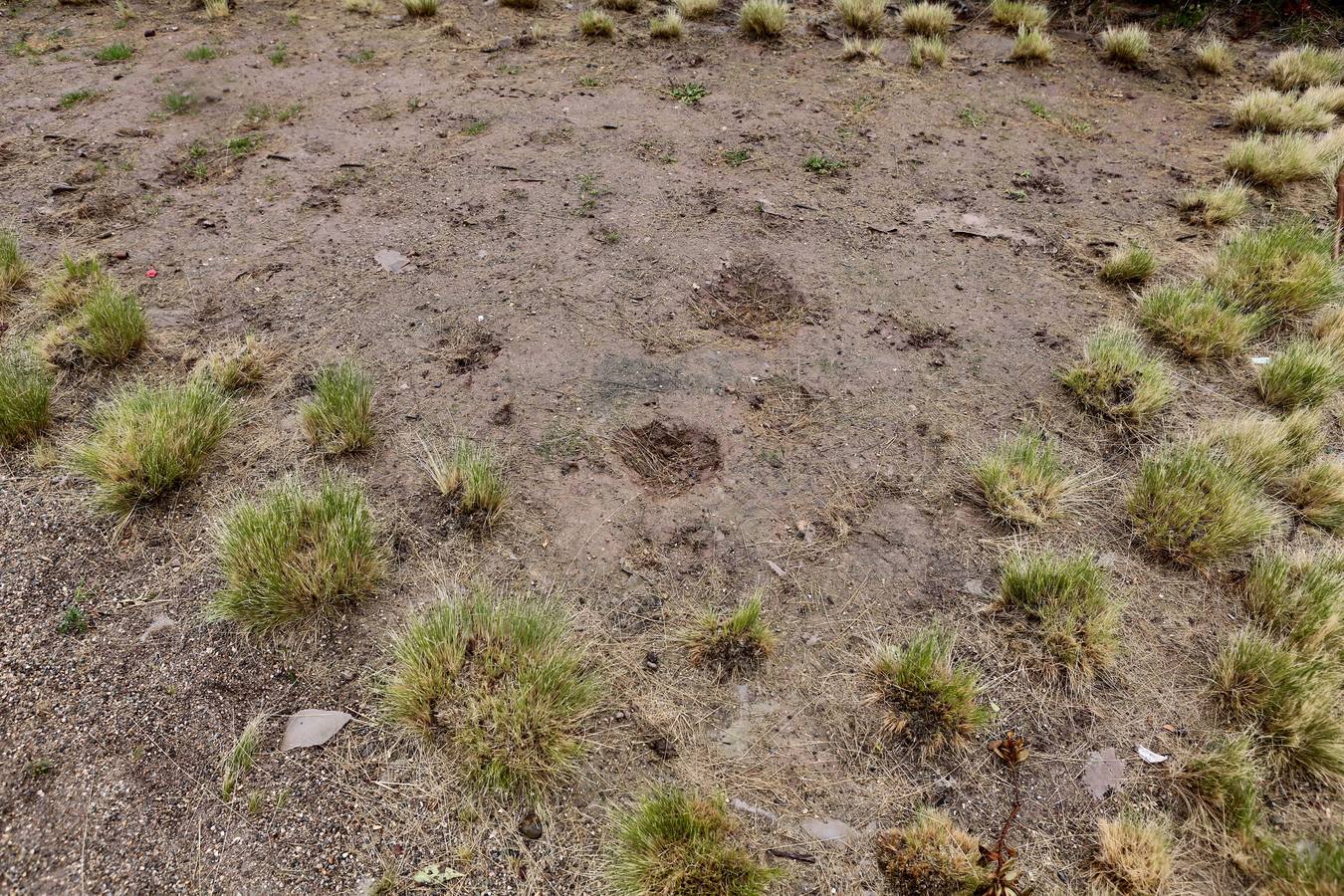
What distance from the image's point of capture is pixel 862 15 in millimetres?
7270

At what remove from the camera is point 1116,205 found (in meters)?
5.23

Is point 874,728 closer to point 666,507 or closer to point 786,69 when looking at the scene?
point 666,507

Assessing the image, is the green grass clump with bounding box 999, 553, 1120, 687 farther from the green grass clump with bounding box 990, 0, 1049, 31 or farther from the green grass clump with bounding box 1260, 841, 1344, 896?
the green grass clump with bounding box 990, 0, 1049, 31

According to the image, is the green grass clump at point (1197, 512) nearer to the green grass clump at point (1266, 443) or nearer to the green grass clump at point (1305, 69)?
the green grass clump at point (1266, 443)

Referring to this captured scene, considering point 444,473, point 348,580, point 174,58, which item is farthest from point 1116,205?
point 174,58

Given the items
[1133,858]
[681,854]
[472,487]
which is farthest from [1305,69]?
[681,854]

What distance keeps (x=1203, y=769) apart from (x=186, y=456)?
4075 millimetres

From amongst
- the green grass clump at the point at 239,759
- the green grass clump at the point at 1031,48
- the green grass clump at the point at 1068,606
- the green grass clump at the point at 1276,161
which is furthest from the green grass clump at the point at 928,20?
the green grass clump at the point at 239,759

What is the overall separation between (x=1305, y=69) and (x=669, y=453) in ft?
22.5

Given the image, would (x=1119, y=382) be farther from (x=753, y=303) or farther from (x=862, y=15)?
(x=862, y=15)

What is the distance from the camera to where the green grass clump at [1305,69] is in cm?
635

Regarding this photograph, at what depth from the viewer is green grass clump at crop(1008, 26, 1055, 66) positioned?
269 inches

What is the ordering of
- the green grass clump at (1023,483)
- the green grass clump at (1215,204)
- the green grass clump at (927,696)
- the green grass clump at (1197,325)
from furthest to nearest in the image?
the green grass clump at (1215,204)
the green grass clump at (1197,325)
the green grass clump at (1023,483)
the green grass clump at (927,696)

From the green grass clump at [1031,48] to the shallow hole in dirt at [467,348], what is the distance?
5.86m
